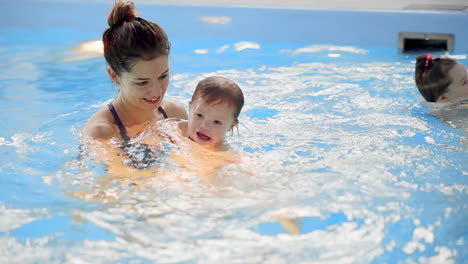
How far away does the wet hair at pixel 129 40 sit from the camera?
8.70 ft

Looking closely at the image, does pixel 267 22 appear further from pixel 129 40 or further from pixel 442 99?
pixel 129 40

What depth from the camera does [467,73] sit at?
386 cm

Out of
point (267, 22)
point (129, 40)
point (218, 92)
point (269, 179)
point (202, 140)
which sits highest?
point (129, 40)

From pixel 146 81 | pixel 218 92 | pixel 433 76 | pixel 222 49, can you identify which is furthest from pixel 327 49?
pixel 146 81

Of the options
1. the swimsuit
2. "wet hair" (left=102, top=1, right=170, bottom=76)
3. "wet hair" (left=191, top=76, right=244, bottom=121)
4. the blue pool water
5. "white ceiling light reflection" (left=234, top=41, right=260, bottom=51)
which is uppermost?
"wet hair" (left=102, top=1, right=170, bottom=76)

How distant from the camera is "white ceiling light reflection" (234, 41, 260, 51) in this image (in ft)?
19.7

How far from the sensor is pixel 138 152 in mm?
2799

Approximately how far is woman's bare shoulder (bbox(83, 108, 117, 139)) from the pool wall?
3688 mm

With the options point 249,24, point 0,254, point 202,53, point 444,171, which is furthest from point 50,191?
point 249,24

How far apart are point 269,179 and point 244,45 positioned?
3786 mm

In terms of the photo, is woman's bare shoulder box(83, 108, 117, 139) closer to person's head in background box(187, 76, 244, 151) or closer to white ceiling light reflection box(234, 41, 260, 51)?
person's head in background box(187, 76, 244, 151)

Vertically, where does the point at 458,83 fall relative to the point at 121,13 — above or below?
below

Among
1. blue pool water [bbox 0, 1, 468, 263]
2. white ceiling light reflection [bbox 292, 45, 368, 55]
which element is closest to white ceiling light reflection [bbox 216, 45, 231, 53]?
blue pool water [bbox 0, 1, 468, 263]

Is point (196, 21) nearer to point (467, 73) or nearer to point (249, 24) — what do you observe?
A: point (249, 24)
